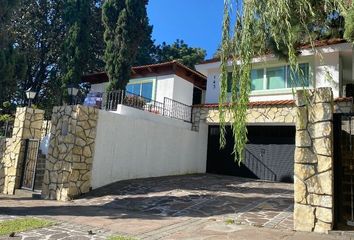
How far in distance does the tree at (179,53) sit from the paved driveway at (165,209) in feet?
71.4

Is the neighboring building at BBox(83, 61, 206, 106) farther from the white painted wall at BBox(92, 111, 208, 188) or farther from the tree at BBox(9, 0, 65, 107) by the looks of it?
the tree at BBox(9, 0, 65, 107)

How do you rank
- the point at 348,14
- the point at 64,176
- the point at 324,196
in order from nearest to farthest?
1. the point at 348,14
2. the point at 324,196
3. the point at 64,176

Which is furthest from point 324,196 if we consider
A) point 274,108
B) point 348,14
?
point 274,108

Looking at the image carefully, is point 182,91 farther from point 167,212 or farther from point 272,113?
point 167,212

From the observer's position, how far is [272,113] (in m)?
15.7

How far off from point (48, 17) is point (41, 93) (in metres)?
6.18

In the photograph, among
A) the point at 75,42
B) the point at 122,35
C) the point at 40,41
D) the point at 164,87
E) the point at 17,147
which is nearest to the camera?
the point at 17,147

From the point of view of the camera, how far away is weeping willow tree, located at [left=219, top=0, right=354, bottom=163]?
5309 millimetres

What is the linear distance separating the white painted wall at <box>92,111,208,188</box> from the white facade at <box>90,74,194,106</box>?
248 cm

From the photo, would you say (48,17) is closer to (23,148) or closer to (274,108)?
(23,148)

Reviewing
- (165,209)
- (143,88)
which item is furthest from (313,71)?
(143,88)

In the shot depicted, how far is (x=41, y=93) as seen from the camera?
2855 centimetres

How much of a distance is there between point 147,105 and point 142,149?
323 cm

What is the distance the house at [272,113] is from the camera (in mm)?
15172
